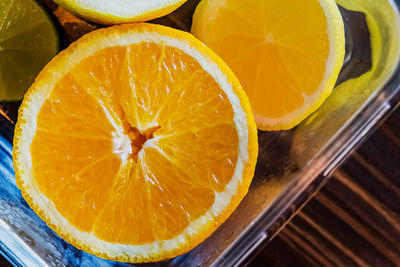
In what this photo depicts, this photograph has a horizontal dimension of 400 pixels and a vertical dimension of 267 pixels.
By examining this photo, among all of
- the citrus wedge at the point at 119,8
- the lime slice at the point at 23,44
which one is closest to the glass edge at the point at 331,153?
the citrus wedge at the point at 119,8

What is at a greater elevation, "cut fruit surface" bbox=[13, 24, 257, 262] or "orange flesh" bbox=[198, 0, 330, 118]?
"orange flesh" bbox=[198, 0, 330, 118]

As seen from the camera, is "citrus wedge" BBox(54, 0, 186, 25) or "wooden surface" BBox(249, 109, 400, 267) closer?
"citrus wedge" BBox(54, 0, 186, 25)

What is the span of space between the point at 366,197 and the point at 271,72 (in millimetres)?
356

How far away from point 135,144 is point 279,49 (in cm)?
31

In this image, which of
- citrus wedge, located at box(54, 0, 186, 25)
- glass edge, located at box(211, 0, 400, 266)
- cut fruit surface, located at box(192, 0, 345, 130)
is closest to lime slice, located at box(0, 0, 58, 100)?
citrus wedge, located at box(54, 0, 186, 25)

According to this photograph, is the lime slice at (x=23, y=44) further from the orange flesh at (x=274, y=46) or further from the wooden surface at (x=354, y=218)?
the wooden surface at (x=354, y=218)

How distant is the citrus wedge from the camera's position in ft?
2.33

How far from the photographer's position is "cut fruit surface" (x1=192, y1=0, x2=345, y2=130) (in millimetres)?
795

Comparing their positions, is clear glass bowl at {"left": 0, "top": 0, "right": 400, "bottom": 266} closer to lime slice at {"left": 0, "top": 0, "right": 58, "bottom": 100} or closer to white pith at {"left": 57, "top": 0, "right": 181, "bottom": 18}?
lime slice at {"left": 0, "top": 0, "right": 58, "bottom": 100}

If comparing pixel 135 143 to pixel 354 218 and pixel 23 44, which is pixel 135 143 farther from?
pixel 354 218

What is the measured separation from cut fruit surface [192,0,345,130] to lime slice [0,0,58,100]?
0.30 metres

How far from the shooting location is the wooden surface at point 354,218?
0.94m

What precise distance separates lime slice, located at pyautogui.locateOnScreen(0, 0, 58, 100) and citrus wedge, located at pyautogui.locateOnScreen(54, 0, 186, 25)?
14cm

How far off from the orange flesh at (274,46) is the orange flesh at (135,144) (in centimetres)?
13
